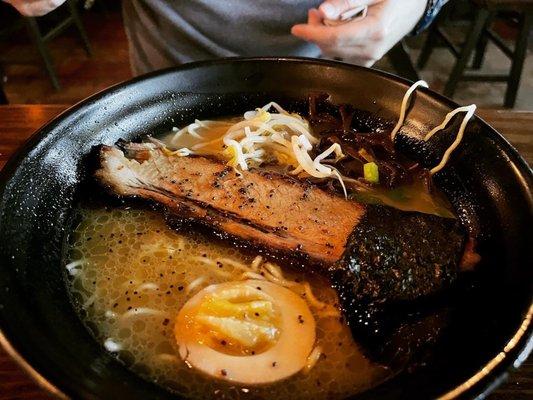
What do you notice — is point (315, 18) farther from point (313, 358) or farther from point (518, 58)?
point (518, 58)

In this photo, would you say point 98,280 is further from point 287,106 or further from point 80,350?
point 287,106

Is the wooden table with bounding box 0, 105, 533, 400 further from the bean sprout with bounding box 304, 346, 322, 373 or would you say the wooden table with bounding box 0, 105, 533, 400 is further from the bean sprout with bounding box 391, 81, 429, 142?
the bean sprout with bounding box 304, 346, 322, 373

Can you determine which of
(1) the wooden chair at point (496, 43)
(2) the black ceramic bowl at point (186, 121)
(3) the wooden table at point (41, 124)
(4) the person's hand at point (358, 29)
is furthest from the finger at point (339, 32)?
(1) the wooden chair at point (496, 43)

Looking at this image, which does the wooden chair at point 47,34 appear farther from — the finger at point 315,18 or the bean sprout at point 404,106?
the bean sprout at point 404,106

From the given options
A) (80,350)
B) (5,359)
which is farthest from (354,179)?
(5,359)

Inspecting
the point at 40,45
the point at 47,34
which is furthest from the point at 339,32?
the point at 47,34

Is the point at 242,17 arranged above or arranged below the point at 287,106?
above

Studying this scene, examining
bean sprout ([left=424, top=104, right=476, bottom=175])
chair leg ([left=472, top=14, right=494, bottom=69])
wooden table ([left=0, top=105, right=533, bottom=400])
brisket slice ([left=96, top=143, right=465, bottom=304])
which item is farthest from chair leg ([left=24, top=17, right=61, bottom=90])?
chair leg ([left=472, top=14, right=494, bottom=69])
